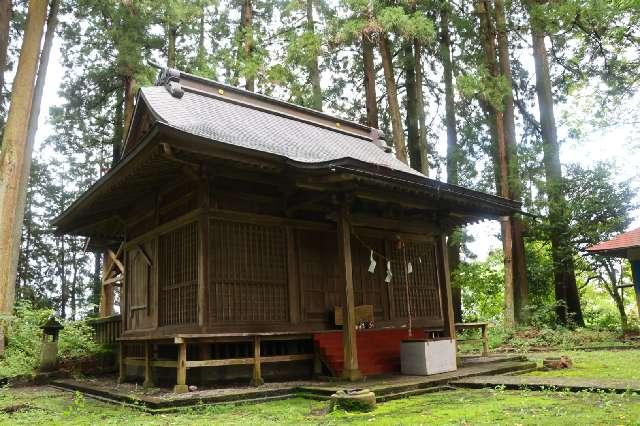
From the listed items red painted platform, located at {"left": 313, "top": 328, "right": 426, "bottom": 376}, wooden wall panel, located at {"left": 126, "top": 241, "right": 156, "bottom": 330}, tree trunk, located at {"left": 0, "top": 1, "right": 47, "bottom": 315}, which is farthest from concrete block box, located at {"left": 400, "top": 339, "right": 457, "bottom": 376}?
tree trunk, located at {"left": 0, "top": 1, "right": 47, "bottom": 315}

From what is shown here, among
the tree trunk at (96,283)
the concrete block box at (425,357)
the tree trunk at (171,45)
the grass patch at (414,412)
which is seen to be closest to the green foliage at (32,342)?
the grass patch at (414,412)

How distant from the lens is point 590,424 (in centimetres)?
462

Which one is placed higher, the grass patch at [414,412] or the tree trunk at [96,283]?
the tree trunk at [96,283]

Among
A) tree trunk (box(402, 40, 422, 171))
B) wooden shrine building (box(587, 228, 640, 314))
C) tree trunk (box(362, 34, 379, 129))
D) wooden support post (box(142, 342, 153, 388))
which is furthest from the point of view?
tree trunk (box(402, 40, 422, 171))

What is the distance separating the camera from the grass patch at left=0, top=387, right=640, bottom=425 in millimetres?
5176

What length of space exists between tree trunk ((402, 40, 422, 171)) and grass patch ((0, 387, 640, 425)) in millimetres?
14680

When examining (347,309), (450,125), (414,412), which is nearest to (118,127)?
(450,125)

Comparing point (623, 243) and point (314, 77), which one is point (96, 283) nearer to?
point (314, 77)

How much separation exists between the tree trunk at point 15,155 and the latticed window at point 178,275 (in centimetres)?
494

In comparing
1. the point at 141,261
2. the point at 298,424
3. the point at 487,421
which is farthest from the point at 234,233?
the point at 487,421

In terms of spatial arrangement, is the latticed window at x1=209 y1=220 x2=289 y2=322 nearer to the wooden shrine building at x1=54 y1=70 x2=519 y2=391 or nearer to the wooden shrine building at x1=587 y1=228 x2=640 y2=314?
the wooden shrine building at x1=54 y1=70 x2=519 y2=391

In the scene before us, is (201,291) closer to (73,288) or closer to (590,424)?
(590,424)

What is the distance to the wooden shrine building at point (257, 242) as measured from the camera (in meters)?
8.08

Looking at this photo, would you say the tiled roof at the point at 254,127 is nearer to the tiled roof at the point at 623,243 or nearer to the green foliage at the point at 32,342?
the tiled roof at the point at 623,243
